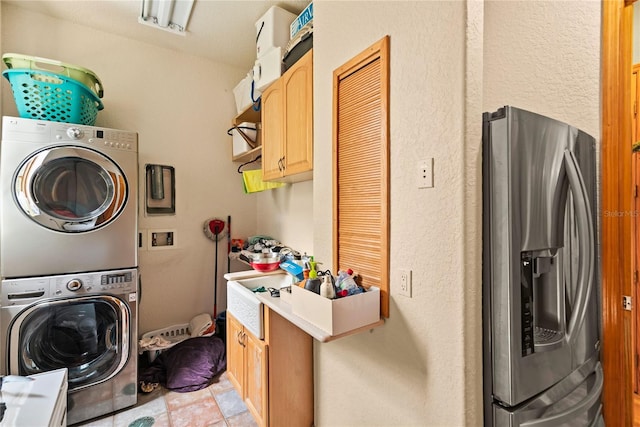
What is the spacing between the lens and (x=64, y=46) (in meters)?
Answer: 2.39

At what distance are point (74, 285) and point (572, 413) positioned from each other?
8.49 feet

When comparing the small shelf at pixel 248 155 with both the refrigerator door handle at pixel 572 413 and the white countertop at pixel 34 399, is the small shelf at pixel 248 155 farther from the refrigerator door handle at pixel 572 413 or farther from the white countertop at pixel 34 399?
the refrigerator door handle at pixel 572 413

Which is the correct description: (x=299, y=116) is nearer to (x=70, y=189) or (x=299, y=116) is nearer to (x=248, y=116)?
(x=248, y=116)

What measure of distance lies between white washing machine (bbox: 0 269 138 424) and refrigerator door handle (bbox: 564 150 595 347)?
2.43 meters

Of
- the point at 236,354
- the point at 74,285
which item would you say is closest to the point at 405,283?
the point at 236,354

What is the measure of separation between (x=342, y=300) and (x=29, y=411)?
151cm

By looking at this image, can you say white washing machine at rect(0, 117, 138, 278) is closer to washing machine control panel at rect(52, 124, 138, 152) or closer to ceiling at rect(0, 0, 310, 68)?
washing machine control panel at rect(52, 124, 138, 152)

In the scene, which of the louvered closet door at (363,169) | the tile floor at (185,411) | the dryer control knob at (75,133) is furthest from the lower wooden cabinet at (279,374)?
the dryer control knob at (75,133)

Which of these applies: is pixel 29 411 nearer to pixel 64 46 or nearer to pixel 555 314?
pixel 555 314

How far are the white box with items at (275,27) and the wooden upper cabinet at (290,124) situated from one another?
31cm

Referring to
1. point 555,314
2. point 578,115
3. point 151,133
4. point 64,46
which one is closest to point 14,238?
point 151,133

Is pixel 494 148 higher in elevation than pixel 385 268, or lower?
higher

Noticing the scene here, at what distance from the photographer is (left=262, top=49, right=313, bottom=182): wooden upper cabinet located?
1767 millimetres

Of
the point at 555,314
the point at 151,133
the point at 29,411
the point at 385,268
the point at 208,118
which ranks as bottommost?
the point at 29,411
